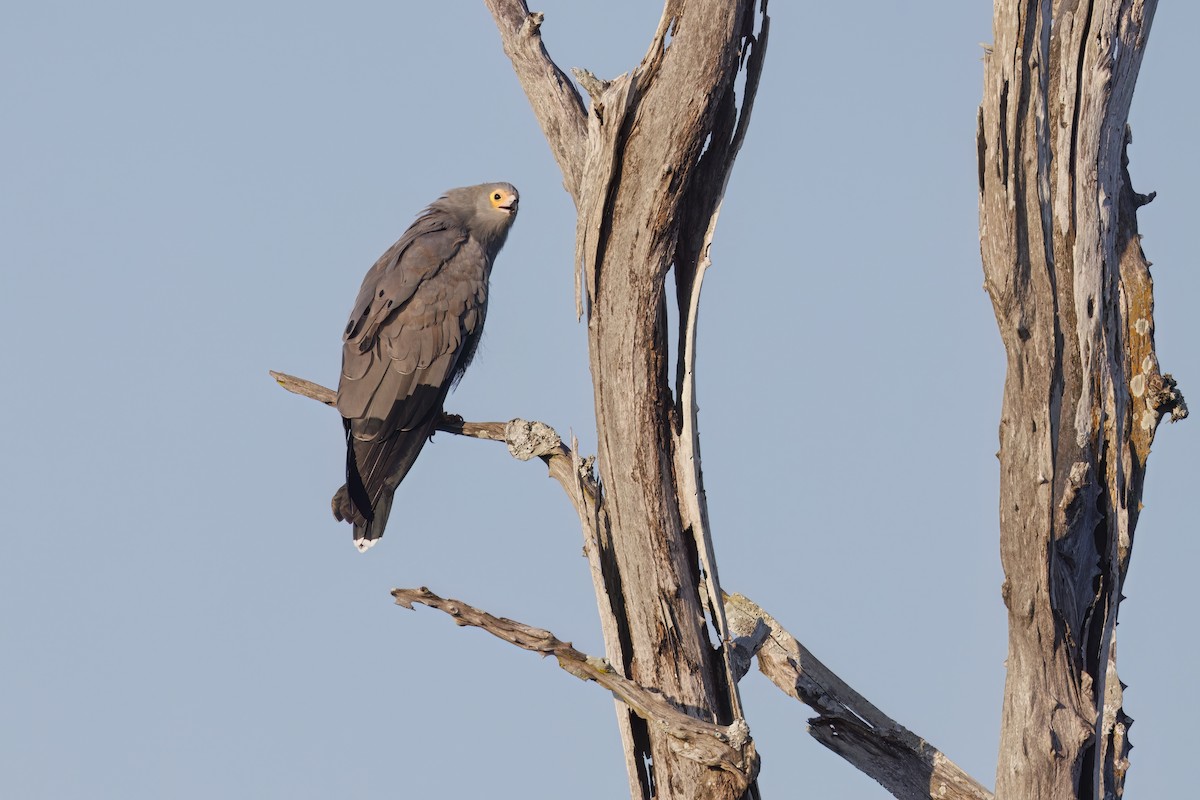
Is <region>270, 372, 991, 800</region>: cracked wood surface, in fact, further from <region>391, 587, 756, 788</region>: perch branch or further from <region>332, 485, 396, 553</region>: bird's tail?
<region>332, 485, 396, 553</region>: bird's tail

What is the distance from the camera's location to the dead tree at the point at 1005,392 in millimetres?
3764

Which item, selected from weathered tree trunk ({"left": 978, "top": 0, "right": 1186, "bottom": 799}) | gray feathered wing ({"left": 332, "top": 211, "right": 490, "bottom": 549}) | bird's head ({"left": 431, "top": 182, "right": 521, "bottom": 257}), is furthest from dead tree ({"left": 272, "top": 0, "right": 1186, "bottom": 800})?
bird's head ({"left": 431, "top": 182, "right": 521, "bottom": 257})

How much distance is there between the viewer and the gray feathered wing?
255 inches

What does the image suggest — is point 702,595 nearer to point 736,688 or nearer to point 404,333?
point 736,688

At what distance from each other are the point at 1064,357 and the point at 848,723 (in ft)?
5.76

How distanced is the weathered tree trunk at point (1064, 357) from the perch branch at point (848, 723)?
0.51 meters

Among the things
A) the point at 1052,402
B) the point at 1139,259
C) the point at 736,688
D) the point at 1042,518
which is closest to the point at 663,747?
the point at 736,688

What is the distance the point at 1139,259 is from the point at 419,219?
465cm

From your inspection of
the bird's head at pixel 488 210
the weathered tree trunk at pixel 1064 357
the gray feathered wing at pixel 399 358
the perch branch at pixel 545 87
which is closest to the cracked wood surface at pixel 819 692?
the weathered tree trunk at pixel 1064 357

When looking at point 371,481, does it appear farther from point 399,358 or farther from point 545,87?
point 545,87

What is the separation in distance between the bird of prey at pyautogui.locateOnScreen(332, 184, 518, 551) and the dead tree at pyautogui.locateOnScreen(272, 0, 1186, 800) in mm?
2200

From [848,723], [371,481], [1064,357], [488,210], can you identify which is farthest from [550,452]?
[488,210]

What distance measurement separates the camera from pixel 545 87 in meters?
4.80

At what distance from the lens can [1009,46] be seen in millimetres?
3658
